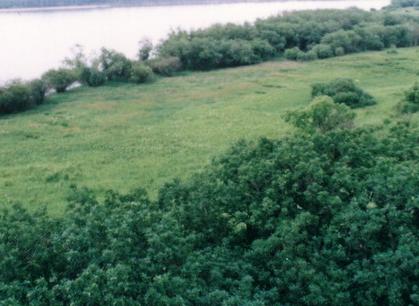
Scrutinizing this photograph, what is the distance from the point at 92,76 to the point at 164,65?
30.1ft

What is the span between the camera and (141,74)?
5759 centimetres

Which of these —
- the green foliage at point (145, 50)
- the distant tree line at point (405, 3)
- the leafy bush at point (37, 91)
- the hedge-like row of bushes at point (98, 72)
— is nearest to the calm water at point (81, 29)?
the green foliage at point (145, 50)

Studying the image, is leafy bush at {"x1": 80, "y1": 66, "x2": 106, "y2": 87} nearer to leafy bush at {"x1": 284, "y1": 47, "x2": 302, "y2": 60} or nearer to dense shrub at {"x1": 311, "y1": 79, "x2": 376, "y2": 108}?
dense shrub at {"x1": 311, "y1": 79, "x2": 376, "y2": 108}

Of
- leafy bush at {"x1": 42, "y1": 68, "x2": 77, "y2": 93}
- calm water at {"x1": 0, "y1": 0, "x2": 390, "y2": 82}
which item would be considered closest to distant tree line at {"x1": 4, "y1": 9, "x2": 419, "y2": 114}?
leafy bush at {"x1": 42, "y1": 68, "x2": 77, "y2": 93}

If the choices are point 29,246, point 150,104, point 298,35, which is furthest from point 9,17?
point 29,246

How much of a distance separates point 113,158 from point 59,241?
20998mm

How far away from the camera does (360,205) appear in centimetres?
1408

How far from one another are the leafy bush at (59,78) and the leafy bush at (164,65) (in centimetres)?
999

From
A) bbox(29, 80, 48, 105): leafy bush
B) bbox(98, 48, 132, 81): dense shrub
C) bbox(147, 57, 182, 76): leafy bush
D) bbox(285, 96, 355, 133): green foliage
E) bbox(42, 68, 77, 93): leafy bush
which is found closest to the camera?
bbox(285, 96, 355, 133): green foliage

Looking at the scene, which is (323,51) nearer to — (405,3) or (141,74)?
(141,74)

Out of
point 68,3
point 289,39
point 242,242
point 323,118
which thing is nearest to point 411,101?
point 323,118

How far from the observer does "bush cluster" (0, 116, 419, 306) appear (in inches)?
460

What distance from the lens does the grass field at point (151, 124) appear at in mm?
30219

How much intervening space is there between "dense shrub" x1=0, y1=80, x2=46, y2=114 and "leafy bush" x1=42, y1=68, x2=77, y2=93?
309 cm
